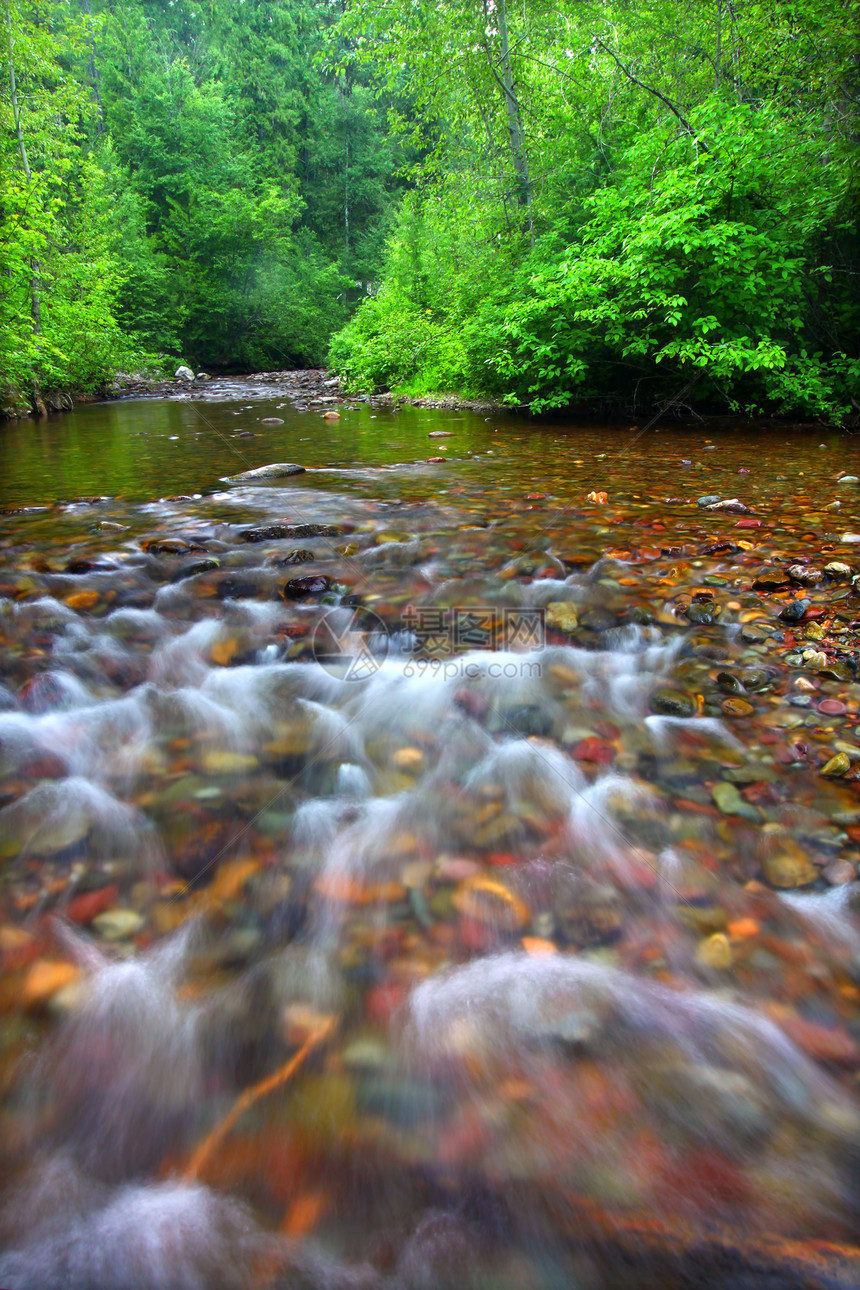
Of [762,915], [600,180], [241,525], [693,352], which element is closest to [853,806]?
[762,915]

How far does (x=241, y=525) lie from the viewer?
451 cm

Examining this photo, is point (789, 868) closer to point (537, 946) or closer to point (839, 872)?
point (839, 872)

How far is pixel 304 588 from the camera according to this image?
3.37m

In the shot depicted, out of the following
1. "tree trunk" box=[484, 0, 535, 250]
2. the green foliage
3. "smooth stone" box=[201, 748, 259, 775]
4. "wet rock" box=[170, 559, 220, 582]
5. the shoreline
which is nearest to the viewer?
"smooth stone" box=[201, 748, 259, 775]

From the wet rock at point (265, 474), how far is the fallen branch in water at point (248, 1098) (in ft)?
18.1

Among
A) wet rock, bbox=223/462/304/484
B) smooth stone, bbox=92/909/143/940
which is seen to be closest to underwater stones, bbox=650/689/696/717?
smooth stone, bbox=92/909/143/940

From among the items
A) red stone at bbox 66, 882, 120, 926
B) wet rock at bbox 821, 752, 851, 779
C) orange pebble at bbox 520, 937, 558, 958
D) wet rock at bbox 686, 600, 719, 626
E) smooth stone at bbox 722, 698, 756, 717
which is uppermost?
wet rock at bbox 686, 600, 719, 626

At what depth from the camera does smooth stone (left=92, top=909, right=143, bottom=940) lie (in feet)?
4.98

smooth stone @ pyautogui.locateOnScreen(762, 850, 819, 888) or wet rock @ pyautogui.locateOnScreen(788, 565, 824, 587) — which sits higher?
wet rock @ pyautogui.locateOnScreen(788, 565, 824, 587)

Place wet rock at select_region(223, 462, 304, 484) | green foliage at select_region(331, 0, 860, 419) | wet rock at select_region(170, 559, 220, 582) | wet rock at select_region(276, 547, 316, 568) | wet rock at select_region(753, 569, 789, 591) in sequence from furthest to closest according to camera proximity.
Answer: green foliage at select_region(331, 0, 860, 419) → wet rock at select_region(223, 462, 304, 484) → wet rock at select_region(276, 547, 316, 568) → wet rock at select_region(170, 559, 220, 582) → wet rock at select_region(753, 569, 789, 591)

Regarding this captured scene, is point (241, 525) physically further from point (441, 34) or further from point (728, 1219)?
point (441, 34)

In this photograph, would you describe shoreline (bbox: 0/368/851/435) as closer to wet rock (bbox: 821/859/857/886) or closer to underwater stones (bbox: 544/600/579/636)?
underwater stones (bbox: 544/600/579/636)

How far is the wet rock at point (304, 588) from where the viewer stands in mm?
3348

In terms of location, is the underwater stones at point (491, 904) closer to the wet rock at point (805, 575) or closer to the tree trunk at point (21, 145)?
the wet rock at point (805, 575)
